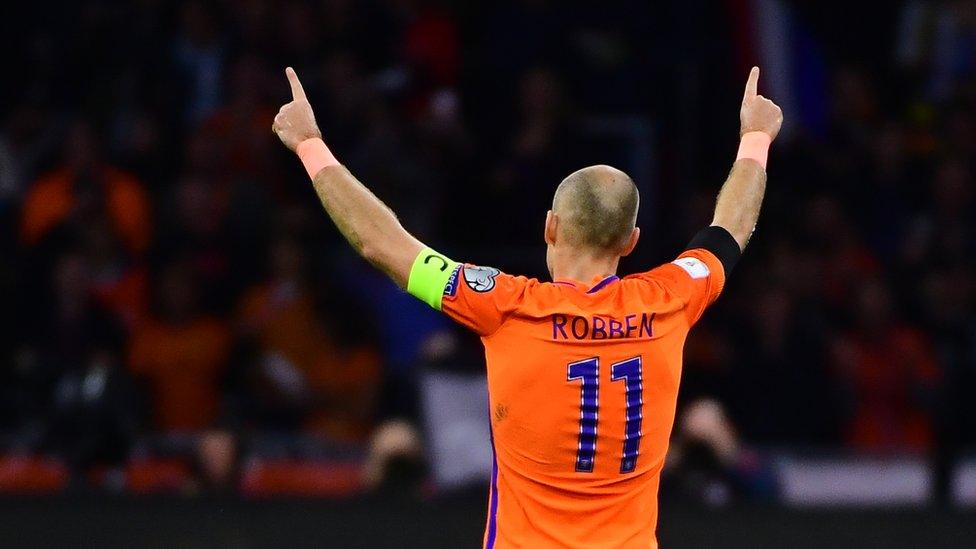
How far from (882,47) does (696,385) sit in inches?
135

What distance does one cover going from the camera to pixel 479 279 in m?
3.81

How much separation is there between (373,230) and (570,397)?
0.62 metres

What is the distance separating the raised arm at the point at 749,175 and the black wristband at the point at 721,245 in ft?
0.07

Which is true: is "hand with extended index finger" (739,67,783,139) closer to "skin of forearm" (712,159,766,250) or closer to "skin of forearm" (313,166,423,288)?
"skin of forearm" (712,159,766,250)

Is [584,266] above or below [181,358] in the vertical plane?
below

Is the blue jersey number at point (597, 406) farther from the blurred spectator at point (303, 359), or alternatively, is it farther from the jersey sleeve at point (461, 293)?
the blurred spectator at point (303, 359)

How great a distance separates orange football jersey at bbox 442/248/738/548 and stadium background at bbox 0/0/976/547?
117 inches

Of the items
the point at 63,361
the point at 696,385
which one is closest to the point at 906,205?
the point at 696,385

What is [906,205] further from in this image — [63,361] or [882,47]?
[63,361]

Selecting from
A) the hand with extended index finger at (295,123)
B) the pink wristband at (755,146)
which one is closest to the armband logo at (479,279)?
the hand with extended index finger at (295,123)

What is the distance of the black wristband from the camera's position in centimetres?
409

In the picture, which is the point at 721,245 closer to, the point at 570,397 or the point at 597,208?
the point at 597,208

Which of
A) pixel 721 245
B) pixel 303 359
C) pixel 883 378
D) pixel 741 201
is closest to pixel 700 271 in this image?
pixel 721 245

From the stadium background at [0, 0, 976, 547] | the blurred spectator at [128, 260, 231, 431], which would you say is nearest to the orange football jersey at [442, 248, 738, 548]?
the stadium background at [0, 0, 976, 547]
